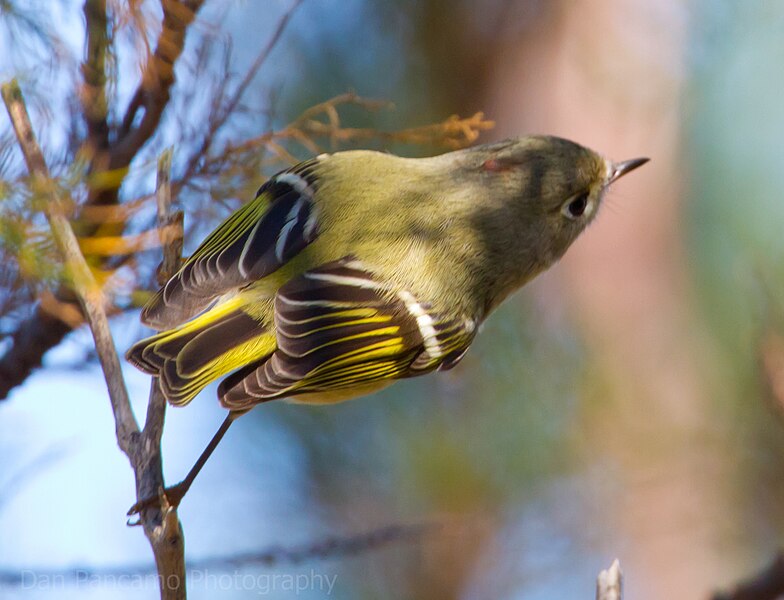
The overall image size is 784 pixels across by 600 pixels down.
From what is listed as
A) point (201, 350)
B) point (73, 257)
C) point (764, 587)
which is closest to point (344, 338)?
point (201, 350)

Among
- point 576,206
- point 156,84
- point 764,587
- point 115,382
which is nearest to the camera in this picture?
point 764,587

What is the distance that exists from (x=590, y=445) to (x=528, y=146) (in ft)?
4.77

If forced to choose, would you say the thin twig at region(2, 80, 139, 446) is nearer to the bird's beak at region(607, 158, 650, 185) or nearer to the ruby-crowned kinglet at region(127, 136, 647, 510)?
the ruby-crowned kinglet at region(127, 136, 647, 510)

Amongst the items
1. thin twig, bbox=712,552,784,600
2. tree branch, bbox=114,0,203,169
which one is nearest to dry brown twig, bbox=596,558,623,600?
thin twig, bbox=712,552,784,600

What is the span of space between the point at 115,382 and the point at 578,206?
89cm

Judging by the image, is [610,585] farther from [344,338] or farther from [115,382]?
[115,382]

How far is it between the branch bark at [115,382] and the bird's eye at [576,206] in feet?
2.62

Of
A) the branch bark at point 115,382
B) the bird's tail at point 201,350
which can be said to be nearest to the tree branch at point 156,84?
the branch bark at point 115,382

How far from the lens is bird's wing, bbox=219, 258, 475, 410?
4.16 feet

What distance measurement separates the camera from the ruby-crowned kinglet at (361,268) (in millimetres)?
1282

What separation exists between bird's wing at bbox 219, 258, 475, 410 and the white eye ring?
27 cm

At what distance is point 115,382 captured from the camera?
1220 millimetres

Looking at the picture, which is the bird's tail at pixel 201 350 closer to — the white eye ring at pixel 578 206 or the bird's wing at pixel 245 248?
the bird's wing at pixel 245 248

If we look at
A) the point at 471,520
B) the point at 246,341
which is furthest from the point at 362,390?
the point at 471,520
